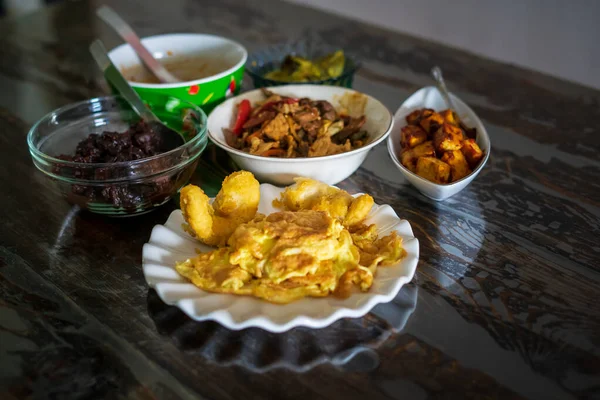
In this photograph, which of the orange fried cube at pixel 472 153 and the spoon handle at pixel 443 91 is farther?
the spoon handle at pixel 443 91

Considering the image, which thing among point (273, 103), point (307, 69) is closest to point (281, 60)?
point (307, 69)

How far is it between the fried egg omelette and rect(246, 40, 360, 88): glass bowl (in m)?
0.56

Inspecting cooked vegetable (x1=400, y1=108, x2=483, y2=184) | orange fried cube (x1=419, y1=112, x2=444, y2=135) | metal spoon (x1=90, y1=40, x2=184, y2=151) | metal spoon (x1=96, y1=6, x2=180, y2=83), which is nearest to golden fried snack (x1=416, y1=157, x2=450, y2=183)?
cooked vegetable (x1=400, y1=108, x2=483, y2=184)

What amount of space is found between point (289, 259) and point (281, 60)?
0.84m

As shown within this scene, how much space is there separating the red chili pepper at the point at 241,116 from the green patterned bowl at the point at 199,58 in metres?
0.10

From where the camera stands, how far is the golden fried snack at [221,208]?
102cm

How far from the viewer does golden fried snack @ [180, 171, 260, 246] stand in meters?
1.02

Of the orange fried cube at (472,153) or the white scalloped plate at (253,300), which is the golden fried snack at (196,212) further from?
the orange fried cube at (472,153)

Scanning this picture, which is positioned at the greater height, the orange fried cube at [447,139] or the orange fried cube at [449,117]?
the orange fried cube at [447,139]

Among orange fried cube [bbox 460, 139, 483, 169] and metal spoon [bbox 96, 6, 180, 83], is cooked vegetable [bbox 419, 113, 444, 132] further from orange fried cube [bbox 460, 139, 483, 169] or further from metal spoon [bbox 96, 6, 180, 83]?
metal spoon [bbox 96, 6, 180, 83]

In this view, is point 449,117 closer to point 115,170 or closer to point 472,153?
point 472,153

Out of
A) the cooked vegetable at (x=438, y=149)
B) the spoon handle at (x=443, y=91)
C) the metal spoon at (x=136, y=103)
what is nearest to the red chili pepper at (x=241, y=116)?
the metal spoon at (x=136, y=103)

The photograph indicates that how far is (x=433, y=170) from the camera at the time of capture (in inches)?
46.9

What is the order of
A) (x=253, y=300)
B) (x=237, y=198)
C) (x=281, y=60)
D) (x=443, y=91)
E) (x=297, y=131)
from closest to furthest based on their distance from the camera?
(x=253, y=300) → (x=237, y=198) → (x=297, y=131) → (x=443, y=91) → (x=281, y=60)
